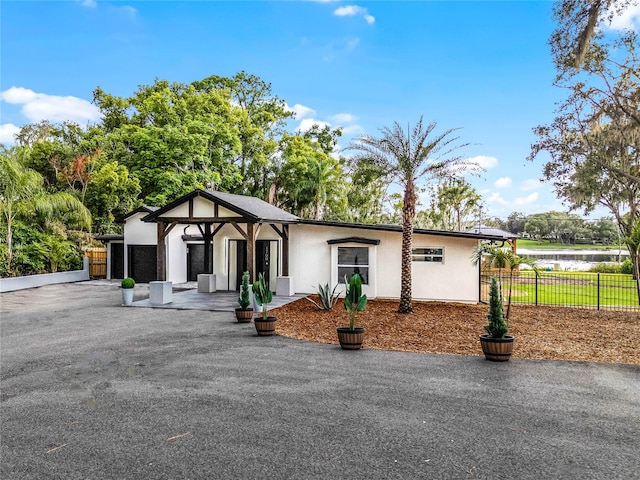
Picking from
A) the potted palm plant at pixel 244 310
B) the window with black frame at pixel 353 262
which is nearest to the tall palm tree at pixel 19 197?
the potted palm plant at pixel 244 310

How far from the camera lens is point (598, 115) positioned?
46.4 ft

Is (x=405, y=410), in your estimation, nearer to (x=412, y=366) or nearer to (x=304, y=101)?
(x=412, y=366)

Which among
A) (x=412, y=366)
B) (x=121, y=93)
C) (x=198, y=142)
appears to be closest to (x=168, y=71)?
(x=121, y=93)

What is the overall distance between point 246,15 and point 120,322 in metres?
12.1

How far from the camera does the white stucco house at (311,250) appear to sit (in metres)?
13.6

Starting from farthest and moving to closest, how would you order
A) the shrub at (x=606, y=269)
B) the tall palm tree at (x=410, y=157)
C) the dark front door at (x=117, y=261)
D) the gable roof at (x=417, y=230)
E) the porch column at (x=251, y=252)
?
1. the shrub at (x=606, y=269)
2. the dark front door at (x=117, y=261)
3. the gable roof at (x=417, y=230)
4. the porch column at (x=251, y=252)
5. the tall palm tree at (x=410, y=157)

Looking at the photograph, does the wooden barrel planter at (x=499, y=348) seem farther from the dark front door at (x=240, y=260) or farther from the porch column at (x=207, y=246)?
the porch column at (x=207, y=246)

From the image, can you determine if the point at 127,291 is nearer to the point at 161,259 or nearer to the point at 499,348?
the point at 161,259

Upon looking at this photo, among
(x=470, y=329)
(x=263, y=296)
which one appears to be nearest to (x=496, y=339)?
(x=470, y=329)

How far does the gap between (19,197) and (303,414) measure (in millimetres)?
18715

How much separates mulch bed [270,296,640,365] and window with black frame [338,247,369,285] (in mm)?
1682

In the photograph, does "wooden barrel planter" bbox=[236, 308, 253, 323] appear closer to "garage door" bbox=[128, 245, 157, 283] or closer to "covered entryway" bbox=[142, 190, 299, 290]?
"covered entryway" bbox=[142, 190, 299, 290]

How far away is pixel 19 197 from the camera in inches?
696

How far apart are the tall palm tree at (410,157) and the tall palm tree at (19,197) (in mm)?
14336
